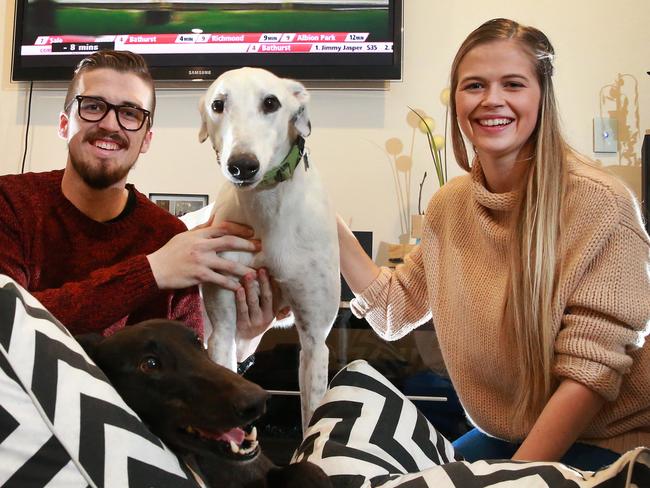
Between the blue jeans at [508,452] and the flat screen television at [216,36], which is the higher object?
the flat screen television at [216,36]

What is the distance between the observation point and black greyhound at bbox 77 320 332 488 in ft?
2.60

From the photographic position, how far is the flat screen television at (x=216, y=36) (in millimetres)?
2855

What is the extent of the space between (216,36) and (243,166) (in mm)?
1979

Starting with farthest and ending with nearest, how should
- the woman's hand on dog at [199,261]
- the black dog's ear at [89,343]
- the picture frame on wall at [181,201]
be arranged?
1. the picture frame on wall at [181,201]
2. the woman's hand on dog at [199,261]
3. the black dog's ear at [89,343]

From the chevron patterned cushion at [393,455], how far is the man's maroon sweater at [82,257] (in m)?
0.51

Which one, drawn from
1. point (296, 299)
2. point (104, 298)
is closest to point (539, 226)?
point (296, 299)

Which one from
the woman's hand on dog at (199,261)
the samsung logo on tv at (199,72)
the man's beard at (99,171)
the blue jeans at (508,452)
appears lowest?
the blue jeans at (508,452)

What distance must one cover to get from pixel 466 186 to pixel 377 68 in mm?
1377

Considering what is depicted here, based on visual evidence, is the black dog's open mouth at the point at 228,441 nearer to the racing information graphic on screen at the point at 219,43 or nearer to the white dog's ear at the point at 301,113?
the white dog's ear at the point at 301,113

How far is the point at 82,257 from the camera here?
4.89 feet

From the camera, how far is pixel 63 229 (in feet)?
4.88

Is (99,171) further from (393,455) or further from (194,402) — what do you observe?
(393,455)

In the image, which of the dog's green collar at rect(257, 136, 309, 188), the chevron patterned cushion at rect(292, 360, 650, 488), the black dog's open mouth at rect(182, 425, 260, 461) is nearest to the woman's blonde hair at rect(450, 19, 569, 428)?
the chevron patterned cushion at rect(292, 360, 650, 488)

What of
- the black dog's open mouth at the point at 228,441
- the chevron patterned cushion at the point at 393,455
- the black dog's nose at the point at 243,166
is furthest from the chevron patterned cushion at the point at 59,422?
the black dog's nose at the point at 243,166
